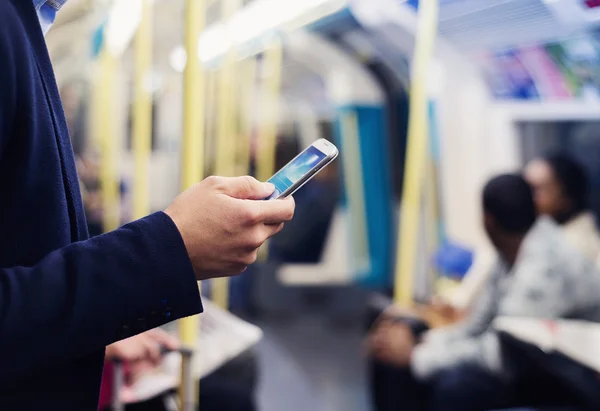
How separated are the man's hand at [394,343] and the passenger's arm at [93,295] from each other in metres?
1.96

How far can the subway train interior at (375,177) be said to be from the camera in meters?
2.03

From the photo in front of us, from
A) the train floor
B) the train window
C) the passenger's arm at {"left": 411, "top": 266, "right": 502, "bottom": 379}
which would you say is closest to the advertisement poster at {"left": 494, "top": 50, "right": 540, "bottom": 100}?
the train window

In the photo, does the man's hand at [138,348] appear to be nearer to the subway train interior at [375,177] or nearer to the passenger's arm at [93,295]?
the subway train interior at [375,177]

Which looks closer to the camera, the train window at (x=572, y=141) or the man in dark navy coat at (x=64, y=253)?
the man in dark navy coat at (x=64, y=253)

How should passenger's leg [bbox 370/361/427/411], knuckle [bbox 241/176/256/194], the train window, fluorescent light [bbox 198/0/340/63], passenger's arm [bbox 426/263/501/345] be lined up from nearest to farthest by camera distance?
knuckle [bbox 241/176/256/194] → passenger's arm [bbox 426/263/501/345] → passenger's leg [bbox 370/361/427/411] → the train window → fluorescent light [bbox 198/0/340/63]

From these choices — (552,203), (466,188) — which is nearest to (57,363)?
(552,203)

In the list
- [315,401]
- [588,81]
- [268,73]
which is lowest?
[315,401]

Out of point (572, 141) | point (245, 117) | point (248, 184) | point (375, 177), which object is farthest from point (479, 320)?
point (245, 117)

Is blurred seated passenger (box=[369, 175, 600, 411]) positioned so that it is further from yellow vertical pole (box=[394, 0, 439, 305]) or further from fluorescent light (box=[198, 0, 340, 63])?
fluorescent light (box=[198, 0, 340, 63])

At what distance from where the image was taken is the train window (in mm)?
3086

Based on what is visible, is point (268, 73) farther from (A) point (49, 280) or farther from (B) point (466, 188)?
(A) point (49, 280)

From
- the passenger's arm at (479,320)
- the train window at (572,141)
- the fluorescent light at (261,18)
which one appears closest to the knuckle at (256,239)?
the passenger's arm at (479,320)

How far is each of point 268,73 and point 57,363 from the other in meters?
5.70

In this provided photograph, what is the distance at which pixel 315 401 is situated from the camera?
11.2 feet
